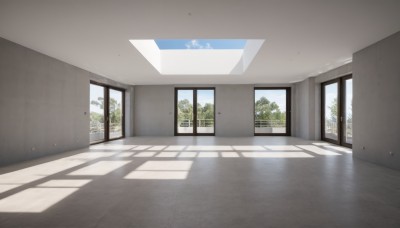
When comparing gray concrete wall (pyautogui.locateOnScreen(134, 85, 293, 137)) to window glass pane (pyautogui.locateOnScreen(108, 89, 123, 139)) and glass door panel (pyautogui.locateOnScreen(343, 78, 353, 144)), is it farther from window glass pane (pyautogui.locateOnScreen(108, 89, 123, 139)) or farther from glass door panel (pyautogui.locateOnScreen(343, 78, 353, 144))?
glass door panel (pyautogui.locateOnScreen(343, 78, 353, 144))

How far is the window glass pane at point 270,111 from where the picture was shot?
1076 centimetres

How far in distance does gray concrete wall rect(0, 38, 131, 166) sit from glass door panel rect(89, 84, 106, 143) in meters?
0.76

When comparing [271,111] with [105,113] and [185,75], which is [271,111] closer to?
[185,75]

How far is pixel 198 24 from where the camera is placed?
3725 millimetres

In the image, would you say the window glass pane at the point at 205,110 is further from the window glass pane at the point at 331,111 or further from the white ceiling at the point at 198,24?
the white ceiling at the point at 198,24

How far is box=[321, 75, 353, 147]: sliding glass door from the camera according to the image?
270 inches

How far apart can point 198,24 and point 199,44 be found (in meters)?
4.95

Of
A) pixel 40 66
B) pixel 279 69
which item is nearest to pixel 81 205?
pixel 40 66

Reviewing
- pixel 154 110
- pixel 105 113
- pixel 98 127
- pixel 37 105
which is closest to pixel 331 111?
pixel 154 110

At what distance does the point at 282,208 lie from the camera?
7.87 feet

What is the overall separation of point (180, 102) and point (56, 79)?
5.76 m

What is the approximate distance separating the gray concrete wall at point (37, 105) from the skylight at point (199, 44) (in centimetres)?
289

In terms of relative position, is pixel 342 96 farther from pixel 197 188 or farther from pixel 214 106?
pixel 197 188

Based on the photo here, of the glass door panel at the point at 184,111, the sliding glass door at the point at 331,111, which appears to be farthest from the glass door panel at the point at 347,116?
the glass door panel at the point at 184,111
